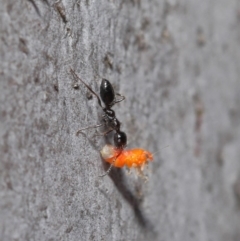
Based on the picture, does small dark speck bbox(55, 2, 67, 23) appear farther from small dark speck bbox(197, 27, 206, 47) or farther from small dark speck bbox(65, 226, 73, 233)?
small dark speck bbox(197, 27, 206, 47)

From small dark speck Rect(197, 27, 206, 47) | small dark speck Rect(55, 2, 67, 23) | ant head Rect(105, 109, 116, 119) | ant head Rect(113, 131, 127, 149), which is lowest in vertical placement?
ant head Rect(113, 131, 127, 149)

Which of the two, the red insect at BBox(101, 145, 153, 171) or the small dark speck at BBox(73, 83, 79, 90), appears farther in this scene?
the red insect at BBox(101, 145, 153, 171)

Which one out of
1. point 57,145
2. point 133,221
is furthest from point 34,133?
point 133,221

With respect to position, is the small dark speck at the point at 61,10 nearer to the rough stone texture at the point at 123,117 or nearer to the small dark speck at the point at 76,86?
the rough stone texture at the point at 123,117

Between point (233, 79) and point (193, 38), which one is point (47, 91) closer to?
point (193, 38)

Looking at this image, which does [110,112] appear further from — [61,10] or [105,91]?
[61,10]

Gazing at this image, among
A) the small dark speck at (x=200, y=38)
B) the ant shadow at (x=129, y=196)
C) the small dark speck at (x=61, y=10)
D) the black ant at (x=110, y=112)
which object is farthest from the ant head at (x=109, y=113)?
the small dark speck at (x=200, y=38)

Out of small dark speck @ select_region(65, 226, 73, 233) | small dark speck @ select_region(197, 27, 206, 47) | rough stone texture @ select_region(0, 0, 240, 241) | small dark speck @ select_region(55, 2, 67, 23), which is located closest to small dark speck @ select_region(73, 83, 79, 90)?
rough stone texture @ select_region(0, 0, 240, 241)
